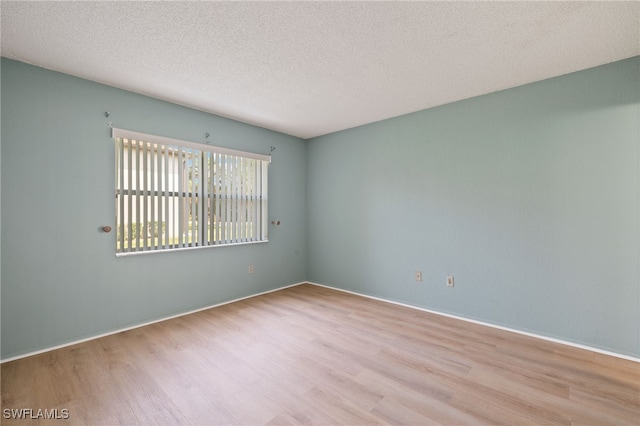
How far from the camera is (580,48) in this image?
2.16 m

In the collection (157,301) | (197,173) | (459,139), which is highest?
(459,139)

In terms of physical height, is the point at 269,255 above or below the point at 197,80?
below

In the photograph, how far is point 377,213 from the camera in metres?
3.95

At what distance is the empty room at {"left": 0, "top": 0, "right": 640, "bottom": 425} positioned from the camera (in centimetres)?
179

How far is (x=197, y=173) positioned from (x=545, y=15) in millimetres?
3561

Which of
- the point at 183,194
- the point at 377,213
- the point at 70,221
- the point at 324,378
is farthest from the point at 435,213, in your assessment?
the point at 70,221

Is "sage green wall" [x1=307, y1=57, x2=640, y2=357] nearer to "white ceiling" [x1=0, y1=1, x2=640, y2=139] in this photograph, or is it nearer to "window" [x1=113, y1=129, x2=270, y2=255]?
"white ceiling" [x1=0, y1=1, x2=640, y2=139]

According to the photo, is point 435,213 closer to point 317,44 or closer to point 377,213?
point 377,213

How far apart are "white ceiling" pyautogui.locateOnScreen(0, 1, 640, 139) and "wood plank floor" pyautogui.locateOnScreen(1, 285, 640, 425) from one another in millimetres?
2554

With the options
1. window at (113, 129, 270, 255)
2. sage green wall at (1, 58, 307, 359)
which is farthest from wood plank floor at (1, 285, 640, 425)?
window at (113, 129, 270, 255)

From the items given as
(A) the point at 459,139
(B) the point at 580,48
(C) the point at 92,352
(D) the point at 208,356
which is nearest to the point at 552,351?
(A) the point at 459,139

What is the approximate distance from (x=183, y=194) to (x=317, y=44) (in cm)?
230

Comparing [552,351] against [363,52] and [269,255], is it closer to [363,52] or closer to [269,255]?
[363,52]

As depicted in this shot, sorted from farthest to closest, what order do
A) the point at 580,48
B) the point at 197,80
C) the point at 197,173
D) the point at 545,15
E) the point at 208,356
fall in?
the point at 197,173 < the point at 197,80 < the point at 208,356 < the point at 580,48 < the point at 545,15
